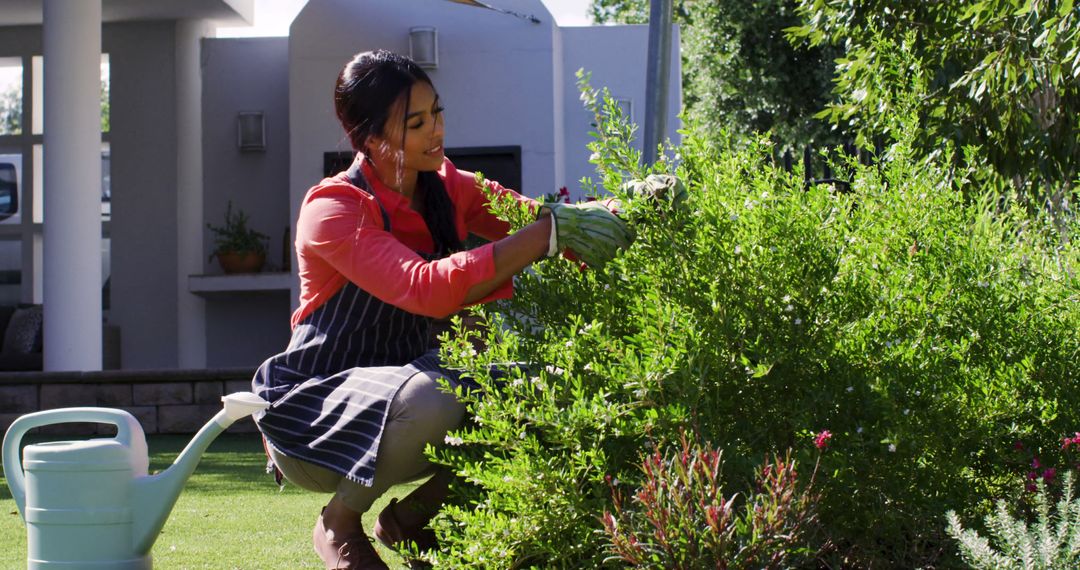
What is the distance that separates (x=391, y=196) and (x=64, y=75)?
762cm

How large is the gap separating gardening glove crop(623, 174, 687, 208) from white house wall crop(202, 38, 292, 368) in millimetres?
10835

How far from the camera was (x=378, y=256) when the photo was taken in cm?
247

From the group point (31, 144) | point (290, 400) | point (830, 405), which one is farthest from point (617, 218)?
point (31, 144)

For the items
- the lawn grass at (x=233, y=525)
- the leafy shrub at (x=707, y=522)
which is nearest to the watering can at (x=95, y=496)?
the lawn grass at (x=233, y=525)

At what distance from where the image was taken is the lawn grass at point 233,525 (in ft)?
11.0

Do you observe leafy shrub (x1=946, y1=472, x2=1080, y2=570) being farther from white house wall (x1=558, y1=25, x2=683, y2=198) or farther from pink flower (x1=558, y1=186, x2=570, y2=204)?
white house wall (x1=558, y1=25, x2=683, y2=198)

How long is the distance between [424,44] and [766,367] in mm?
10087

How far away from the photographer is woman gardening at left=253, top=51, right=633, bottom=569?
233cm

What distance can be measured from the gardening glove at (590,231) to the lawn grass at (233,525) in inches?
45.2

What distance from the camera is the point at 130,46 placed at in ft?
41.0

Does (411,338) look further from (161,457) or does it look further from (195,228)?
(195,228)

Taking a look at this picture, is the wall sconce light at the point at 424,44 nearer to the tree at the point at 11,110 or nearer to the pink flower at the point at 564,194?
the tree at the point at 11,110

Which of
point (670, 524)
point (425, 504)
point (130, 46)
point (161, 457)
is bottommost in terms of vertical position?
point (161, 457)

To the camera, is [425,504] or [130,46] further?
[130,46]
